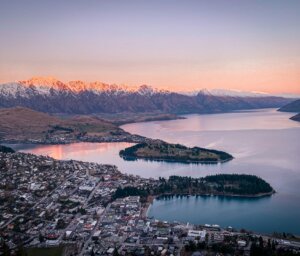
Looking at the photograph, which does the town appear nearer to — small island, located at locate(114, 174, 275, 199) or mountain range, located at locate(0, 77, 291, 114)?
small island, located at locate(114, 174, 275, 199)

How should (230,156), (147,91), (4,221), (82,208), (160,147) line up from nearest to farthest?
(4,221)
(82,208)
(230,156)
(160,147)
(147,91)

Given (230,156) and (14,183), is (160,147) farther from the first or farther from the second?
(14,183)

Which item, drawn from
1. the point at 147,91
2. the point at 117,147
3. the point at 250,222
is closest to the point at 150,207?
the point at 250,222

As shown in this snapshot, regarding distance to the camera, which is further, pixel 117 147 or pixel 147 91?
pixel 147 91

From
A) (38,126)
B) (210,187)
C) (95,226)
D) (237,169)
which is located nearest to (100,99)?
(38,126)

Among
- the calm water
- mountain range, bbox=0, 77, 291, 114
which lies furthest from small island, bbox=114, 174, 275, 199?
mountain range, bbox=0, 77, 291, 114

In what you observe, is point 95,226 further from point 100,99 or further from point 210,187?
point 100,99

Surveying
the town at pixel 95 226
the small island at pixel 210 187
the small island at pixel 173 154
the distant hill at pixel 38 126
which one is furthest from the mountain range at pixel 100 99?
the small island at pixel 210 187
